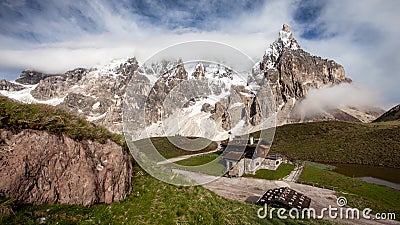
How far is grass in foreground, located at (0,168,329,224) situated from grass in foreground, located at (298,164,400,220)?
2897 cm

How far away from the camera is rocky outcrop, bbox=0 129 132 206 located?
636 centimetres

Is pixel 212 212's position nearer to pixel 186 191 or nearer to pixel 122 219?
pixel 186 191

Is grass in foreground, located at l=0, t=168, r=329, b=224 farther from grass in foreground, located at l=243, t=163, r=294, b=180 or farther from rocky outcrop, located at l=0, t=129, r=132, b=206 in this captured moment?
grass in foreground, located at l=243, t=163, r=294, b=180

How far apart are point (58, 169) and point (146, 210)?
12.0 feet

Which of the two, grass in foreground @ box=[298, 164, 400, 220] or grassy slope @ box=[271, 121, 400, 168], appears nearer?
grass in foreground @ box=[298, 164, 400, 220]

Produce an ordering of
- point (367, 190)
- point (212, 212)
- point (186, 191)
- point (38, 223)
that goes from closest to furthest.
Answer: point (38, 223)
point (212, 212)
point (186, 191)
point (367, 190)

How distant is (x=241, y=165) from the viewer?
47.8 metres

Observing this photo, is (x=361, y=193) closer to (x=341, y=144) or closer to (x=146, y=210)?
(x=146, y=210)

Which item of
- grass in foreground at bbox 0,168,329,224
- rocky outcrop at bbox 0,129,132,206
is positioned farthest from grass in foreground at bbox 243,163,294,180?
rocky outcrop at bbox 0,129,132,206

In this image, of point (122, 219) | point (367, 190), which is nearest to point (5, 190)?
point (122, 219)

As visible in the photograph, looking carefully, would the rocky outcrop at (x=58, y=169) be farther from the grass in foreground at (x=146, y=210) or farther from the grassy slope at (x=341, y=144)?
the grassy slope at (x=341, y=144)

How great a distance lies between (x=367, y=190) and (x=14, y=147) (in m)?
48.8

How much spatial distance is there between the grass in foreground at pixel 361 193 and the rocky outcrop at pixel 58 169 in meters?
33.2

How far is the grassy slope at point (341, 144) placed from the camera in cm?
7906
